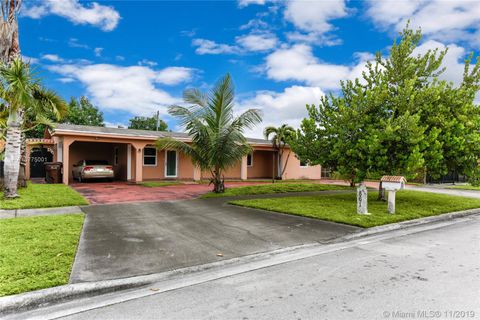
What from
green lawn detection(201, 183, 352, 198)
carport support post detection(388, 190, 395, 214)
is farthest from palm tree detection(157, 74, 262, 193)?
carport support post detection(388, 190, 395, 214)

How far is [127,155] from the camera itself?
1884cm

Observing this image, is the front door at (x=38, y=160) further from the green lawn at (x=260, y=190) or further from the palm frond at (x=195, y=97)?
the green lawn at (x=260, y=190)

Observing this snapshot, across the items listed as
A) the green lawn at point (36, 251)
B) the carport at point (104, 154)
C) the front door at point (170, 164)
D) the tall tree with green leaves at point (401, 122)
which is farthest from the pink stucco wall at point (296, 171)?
the green lawn at point (36, 251)

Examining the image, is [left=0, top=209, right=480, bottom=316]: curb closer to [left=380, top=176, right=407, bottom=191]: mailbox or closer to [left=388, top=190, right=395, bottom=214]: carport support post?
[left=380, top=176, right=407, bottom=191]: mailbox

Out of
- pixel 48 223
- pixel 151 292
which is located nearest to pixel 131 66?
pixel 48 223

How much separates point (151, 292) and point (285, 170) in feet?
66.9

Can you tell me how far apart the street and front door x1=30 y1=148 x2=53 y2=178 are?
2159cm

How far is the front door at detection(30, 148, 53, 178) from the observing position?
2115cm

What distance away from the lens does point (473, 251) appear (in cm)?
569

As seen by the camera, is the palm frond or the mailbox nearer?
the mailbox

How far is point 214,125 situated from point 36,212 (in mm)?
7100

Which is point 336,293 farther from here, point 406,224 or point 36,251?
point 406,224

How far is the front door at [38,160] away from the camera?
21.2m

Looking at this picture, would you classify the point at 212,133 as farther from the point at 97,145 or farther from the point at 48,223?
the point at 97,145
